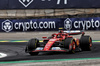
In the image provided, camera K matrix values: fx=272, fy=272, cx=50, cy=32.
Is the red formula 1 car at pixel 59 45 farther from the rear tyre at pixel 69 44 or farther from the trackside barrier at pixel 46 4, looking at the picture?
the trackside barrier at pixel 46 4

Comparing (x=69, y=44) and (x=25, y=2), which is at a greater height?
(x=25, y=2)

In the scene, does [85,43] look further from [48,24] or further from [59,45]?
[48,24]

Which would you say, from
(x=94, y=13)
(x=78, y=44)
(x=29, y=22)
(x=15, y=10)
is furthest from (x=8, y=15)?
(x=78, y=44)

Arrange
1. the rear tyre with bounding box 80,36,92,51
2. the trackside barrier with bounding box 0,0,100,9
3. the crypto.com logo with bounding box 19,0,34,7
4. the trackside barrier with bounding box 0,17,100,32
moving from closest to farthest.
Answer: the rear tyre with bounding box 80,36,92,51 → the trackside barrier with bounding box 0,17,100,32 → the trackside barrier with bounding box 0,0,100,9 → the crypto.com logo with bounding box 19,0,34,7

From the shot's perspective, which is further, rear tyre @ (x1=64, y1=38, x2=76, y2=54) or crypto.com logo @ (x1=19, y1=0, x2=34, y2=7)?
crypto.com logo @ (x1=19, y1=0, x2=34, y2=7)

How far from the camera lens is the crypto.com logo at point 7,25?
1957 cm

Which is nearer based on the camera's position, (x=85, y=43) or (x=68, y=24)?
(x=85, y=43)

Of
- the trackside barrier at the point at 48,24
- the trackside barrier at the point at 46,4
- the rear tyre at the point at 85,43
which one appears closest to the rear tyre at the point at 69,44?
the rear tyre at the point at 85,43

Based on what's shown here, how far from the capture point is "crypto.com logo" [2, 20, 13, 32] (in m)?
19.6

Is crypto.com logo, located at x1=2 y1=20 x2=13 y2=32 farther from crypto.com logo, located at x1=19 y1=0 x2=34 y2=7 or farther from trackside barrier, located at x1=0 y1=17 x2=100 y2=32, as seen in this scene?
crypto.com logo, located at x1=19 y1=0 x2=34 y2=7

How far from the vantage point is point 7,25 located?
64.3 ft

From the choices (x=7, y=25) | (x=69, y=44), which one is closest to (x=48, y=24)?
(x=7, y=25)

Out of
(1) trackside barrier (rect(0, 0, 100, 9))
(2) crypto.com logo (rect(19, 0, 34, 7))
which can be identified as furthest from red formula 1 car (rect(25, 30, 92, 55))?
(2) crypto.com logo (rect(19, 0, 34, 7))

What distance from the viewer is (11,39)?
18484mm
